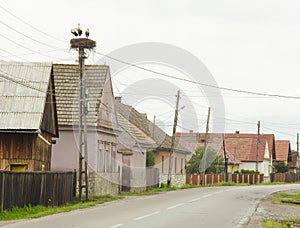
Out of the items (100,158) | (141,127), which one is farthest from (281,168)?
(100,158)

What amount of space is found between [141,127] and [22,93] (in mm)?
26000

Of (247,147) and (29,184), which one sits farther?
(247,147)

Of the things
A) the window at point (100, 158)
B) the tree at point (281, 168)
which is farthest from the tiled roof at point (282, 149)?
the window at point (100, 158)

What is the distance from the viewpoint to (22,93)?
29.2 m

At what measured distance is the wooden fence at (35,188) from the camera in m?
19.9

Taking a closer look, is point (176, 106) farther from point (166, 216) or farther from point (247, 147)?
point (247, 147)

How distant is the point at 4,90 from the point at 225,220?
49.2ft

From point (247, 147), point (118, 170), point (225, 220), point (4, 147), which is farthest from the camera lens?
point (247, 147)

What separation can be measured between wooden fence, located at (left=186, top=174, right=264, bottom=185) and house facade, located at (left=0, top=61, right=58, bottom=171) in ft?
101

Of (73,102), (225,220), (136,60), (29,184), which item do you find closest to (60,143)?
(73,102)

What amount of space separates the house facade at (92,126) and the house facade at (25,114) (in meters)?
3.85

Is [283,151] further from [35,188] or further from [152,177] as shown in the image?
[35,188]

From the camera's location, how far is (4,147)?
27.9 metres

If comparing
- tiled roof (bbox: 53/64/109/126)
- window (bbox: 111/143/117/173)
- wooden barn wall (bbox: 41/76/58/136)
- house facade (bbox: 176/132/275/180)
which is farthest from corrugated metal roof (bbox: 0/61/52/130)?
house facade (bbox: 176/132/275/180)
